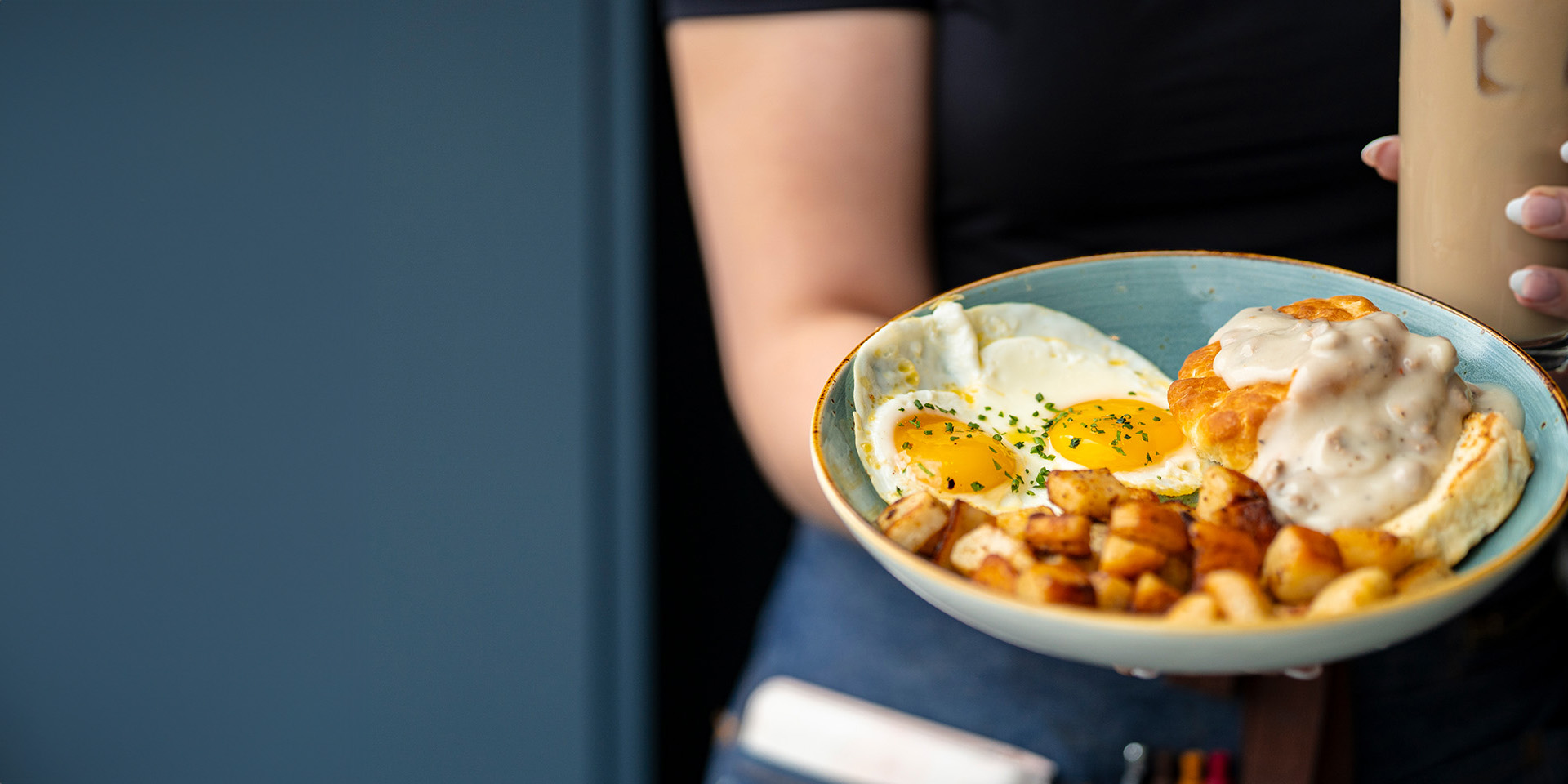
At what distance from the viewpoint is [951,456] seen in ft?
3.67

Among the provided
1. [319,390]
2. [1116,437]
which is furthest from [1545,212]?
[319,390]

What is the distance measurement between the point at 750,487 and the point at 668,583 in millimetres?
362

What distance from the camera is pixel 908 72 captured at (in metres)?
1.88

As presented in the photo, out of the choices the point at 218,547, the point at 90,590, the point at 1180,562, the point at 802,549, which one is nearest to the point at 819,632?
the point at 802,549

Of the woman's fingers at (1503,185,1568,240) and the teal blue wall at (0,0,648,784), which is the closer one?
the woman's fingers at (1503,185,1568,240)

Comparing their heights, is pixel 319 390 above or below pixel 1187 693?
above

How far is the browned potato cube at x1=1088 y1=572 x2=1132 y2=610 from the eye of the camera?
0.87 m

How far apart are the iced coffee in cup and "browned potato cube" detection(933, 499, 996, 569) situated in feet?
2.37

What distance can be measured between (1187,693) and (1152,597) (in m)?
0.88

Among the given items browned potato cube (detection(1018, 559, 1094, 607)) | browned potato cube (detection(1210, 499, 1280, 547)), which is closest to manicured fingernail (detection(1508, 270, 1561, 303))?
browned potato cube (detection(1210, 499, 1280, 547))

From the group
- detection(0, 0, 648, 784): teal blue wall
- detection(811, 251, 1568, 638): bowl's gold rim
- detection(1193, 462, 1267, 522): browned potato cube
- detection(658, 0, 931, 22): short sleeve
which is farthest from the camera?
detection(0, 0, 648, 784): teal blue wall

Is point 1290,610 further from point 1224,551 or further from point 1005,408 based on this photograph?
point 1005,408

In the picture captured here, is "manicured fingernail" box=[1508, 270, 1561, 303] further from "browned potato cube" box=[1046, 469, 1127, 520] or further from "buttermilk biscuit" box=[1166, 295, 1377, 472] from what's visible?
"browned potato cube" box=[1046, 469, 1127, 520]

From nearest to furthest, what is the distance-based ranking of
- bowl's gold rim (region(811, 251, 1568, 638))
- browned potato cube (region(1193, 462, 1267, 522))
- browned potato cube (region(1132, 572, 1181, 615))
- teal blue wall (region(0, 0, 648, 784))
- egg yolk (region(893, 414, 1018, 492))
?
bowl's gold rim (region(811, 251, 1568, 638)) → browned potato cube (region(1132, 572, 1181, 615)) → browned potato cube (region(1193, 462, 1267, 522)) → egg yolk (region(893, 414, 1018, 492)) → teal blue wall (region(0, 0, 648, 784))
